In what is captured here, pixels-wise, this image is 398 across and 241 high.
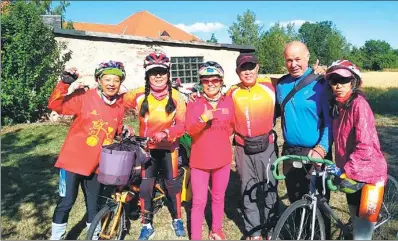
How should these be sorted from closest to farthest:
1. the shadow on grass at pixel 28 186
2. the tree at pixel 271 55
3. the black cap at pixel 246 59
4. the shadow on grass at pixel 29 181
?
the black cap at pixel 246 59, the shadow on grass at pixel 29 181, the shadow on grass at pixel 28 186, the tree at pixel 271 55

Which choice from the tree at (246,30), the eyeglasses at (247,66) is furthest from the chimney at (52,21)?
the tree at (246,30)

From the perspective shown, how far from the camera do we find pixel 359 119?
2947mm

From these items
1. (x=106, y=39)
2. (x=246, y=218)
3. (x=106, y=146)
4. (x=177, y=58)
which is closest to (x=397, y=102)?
(x=177, y=58)

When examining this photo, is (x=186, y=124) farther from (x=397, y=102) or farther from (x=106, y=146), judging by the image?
(x=397, y=102)

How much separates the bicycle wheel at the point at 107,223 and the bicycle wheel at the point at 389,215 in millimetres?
2628

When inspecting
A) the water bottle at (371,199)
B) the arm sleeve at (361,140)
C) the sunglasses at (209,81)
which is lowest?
the water bottle at (371,199)

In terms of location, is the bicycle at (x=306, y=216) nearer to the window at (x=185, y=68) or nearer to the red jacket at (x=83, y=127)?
the red jacket at (x=83, y=127)

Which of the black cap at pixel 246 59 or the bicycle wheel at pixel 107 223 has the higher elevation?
the black cap at pixel 246 59

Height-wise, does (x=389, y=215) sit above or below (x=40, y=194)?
above

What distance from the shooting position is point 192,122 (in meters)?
3.78

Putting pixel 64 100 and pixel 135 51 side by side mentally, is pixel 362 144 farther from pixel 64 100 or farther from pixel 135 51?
pixel 135 51

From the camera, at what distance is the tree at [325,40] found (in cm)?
6148

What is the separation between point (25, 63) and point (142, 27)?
1107 inches

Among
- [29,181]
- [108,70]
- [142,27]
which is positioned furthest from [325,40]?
[108,70]
